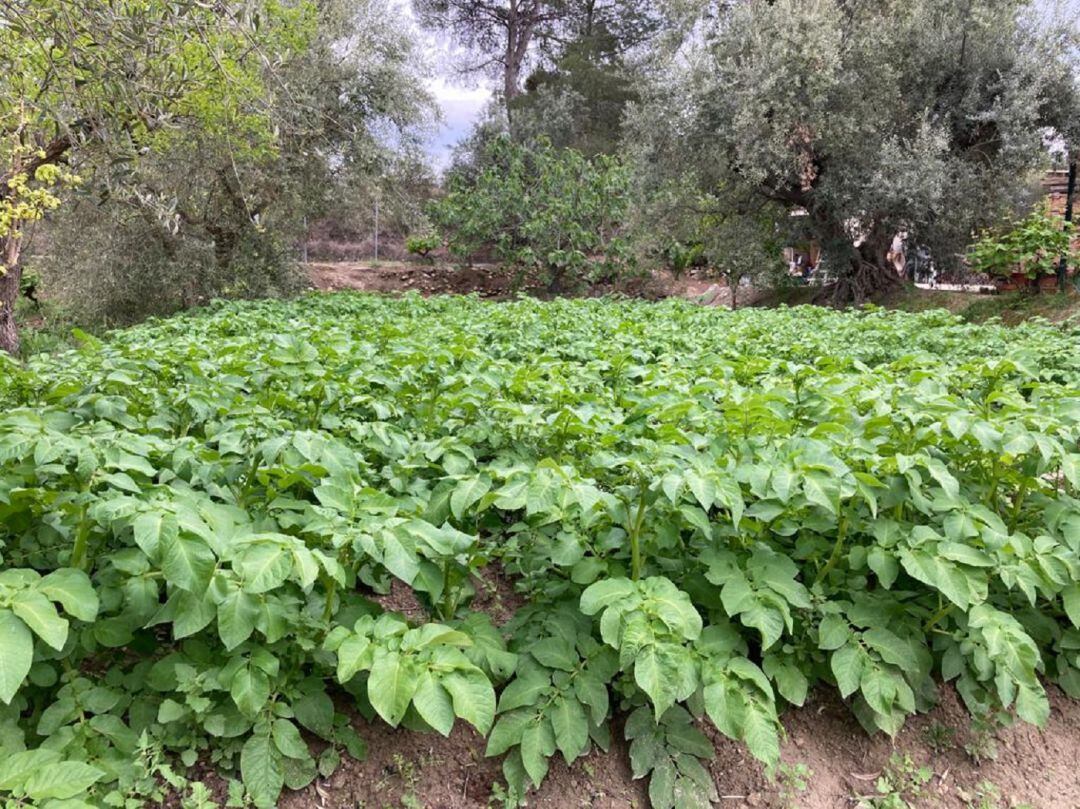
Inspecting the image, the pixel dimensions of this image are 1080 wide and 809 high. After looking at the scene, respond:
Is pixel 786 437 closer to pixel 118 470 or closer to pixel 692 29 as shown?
pixel 118 470

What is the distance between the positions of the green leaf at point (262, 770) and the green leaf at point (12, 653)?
21.5 inches

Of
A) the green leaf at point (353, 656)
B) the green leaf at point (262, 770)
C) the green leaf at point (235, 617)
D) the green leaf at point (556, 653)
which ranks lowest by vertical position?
the green leaf at point (262, 770)

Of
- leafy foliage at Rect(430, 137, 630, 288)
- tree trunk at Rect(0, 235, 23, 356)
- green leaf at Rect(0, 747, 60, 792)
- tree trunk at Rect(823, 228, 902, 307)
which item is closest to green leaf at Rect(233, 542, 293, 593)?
green leaf at Rect(0, 747, 60, 792)

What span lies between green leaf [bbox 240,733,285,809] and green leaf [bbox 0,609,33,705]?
0.55 metres

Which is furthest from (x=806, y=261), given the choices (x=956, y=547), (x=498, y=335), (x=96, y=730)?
(x=96, y=730)

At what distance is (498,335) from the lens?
19.7 feet

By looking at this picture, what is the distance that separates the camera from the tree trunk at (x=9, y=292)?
8891 mm

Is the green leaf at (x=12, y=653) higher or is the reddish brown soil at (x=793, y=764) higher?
the green leaf at (x=12, y=653)

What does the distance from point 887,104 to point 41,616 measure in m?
13.0

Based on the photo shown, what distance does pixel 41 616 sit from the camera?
1.55m

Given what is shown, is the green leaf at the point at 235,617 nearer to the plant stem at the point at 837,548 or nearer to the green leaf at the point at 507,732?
the green leaf at the point at 507,732

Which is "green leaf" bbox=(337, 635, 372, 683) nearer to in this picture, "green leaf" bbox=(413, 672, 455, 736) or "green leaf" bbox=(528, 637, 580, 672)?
"green leaf" bbox=(413, 672, 455, 736)

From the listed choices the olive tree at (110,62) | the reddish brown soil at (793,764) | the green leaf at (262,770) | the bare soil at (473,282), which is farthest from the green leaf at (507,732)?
the bare soil at (473,282)

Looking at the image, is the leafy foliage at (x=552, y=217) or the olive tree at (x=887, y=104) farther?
the leafy foliage at (x=552, y=217)
